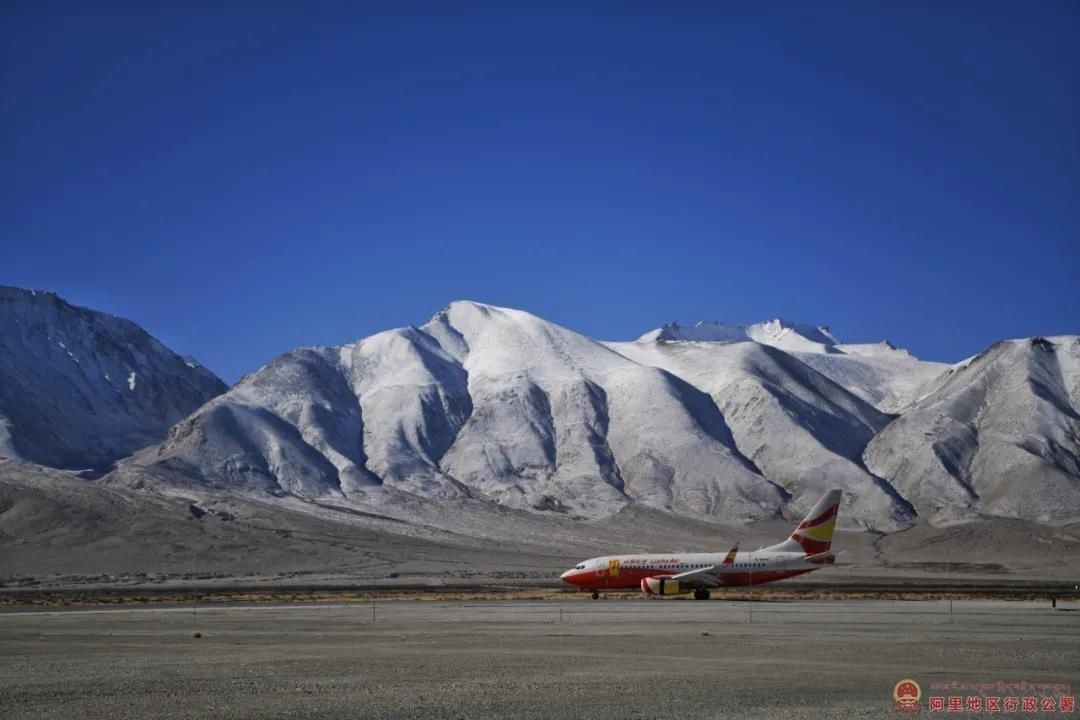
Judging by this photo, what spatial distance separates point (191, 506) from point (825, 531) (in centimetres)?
12171

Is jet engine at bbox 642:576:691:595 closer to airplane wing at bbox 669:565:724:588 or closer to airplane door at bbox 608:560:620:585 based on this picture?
airplane wing at bbox 669:565:724:588

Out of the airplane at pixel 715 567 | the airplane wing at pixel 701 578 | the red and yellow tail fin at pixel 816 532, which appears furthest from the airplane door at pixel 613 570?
the red and yellow tail fin at pixel 816 532

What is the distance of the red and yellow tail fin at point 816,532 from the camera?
258 ft

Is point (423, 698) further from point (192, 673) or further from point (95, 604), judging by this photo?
point (95, 604)

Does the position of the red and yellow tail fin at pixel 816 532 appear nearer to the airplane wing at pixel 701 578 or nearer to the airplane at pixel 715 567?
the airplane at pixel 715 567

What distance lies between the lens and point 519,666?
3000 centimetres

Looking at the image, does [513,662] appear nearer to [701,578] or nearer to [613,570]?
→ [701,578]

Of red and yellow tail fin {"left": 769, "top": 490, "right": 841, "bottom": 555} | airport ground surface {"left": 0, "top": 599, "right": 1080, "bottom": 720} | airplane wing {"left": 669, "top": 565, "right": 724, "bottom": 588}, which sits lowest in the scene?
airport ground surface {"left": 0, "top": 599, "right": 1080, "bottom": 720}

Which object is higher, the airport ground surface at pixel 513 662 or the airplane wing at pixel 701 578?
the airplane wing at pixel 701 578

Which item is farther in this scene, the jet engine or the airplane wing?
the jet engine

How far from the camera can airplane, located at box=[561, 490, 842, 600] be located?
74.9 m

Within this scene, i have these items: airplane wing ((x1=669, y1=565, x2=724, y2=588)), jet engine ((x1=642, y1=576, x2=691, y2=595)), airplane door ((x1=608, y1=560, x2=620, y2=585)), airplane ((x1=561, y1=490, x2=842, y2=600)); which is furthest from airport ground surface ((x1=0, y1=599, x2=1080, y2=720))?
airplane door ((x1=608, y1=560, x2=620, y2=585))

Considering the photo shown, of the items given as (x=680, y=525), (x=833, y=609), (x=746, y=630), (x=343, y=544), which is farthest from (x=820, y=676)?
(x=680, y=525)

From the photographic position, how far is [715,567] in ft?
248
